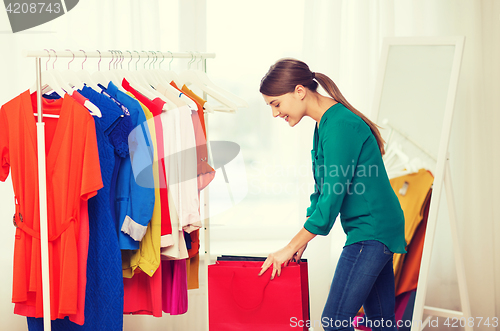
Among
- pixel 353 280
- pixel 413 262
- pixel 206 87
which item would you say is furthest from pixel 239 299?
pixel 413 262

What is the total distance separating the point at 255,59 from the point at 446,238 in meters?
1.53

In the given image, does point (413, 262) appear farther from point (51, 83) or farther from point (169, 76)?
point (51, 83)

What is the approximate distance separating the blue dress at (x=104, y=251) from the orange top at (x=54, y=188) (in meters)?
0.07

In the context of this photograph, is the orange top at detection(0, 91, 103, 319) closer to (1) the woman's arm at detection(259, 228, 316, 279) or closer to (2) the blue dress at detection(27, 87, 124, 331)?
(2) the blue dress at detection(27, 87, 124, 331)

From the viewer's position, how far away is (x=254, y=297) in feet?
4.69

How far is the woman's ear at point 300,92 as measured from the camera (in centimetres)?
143

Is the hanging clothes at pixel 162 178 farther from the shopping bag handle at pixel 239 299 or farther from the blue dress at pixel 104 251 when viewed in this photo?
the shopping bag handle at pixel 239 299

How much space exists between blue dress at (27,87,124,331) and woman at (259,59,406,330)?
534 millimetres

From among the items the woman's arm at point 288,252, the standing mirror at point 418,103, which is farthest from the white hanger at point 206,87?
the standing mirror at point 418,103

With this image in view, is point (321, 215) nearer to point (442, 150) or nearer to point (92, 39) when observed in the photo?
point (442, 150)

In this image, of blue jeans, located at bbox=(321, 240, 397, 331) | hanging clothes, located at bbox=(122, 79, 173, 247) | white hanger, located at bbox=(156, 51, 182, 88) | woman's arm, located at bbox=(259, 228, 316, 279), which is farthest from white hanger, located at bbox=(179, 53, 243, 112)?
blue jeans, located at bbox=(321, 240, 397, 331)

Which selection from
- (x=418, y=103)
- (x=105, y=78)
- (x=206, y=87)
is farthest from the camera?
(x=418, y=103)

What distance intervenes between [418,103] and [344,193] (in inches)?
47.5

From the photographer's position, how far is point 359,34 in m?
2.47
